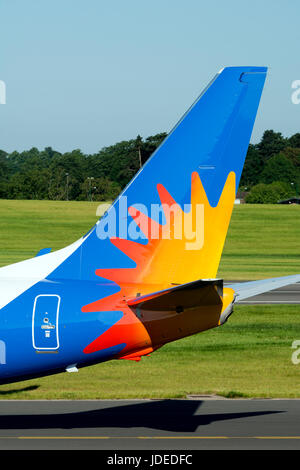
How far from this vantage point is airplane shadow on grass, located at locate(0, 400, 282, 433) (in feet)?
64.6

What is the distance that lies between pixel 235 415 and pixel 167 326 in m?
4.87

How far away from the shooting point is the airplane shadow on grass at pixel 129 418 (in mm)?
19688

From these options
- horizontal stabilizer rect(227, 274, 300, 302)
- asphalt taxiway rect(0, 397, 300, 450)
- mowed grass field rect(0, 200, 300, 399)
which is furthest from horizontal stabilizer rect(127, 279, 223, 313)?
mowed grass field rect(0, 200, 300, 399)

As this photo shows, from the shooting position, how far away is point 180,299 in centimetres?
1692

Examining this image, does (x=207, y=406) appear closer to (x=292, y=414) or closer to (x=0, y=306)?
(x=292, y=414)

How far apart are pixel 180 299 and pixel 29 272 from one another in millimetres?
3710

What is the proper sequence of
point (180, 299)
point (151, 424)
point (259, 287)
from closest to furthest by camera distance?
point (180, 299) < point (259, 287) < point (151, 424)

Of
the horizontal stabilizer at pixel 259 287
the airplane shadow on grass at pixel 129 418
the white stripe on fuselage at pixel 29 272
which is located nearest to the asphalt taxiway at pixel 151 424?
the airplane shadow on grass at pixel 129 418

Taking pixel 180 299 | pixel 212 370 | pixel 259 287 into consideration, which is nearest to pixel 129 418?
pixel 180 299

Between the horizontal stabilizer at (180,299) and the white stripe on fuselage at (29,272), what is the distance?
2209mm

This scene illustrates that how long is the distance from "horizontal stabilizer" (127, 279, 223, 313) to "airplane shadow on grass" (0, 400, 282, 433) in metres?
3.76

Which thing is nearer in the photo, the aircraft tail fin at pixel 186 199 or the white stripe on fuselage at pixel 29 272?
the aircraft tail fin at pixel 186 199

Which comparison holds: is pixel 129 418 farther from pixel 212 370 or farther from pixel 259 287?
pixel 212 370

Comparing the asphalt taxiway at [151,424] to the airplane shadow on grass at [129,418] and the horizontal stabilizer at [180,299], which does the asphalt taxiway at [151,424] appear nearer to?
the airplane shadow on grass at [129,418]
